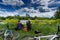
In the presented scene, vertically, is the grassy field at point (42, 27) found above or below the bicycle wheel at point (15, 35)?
above

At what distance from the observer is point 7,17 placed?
9.06 ft

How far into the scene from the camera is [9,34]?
9.03 ft

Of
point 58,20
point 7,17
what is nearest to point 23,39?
point 7,17

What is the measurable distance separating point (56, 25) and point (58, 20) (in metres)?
0.08

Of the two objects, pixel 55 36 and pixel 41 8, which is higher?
pixel 41 8

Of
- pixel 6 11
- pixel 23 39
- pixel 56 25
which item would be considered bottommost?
pixel 23 39

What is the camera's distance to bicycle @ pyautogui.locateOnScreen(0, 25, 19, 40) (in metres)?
2.73

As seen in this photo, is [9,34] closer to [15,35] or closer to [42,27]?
[15,35]

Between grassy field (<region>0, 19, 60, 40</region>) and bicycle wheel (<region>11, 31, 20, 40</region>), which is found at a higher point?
grassy field (<region>0, 19, 60, 40</region>)

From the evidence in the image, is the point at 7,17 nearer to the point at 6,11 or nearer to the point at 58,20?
the point at 6,11

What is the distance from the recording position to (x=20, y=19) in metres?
2.77

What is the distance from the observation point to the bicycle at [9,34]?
273 cm

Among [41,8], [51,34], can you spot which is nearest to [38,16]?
[41,8]

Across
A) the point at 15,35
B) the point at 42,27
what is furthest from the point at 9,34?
the point at 42,27
